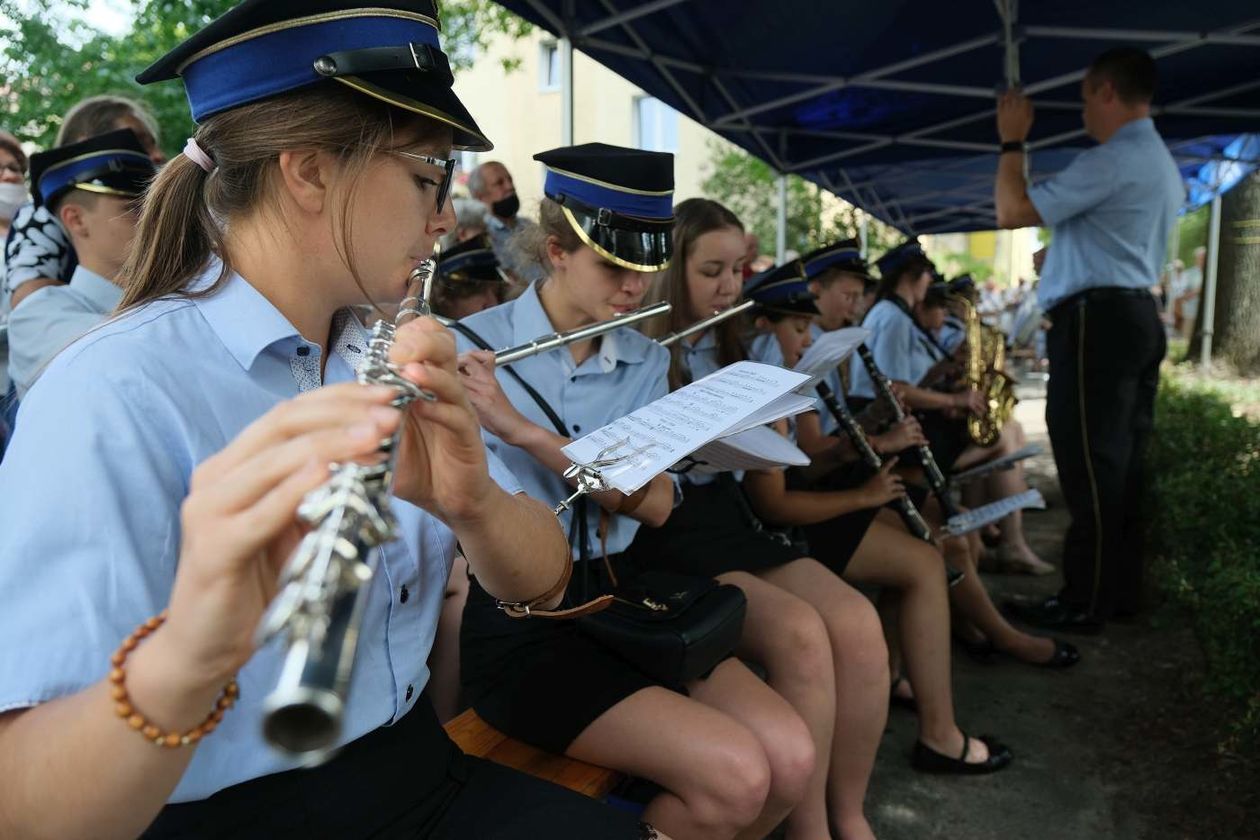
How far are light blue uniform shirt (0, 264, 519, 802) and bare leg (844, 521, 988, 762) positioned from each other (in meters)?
2.19

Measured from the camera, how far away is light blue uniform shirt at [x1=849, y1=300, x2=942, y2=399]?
5.26 meters

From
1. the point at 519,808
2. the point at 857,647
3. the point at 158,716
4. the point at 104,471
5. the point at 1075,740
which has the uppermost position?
the point at 104,471

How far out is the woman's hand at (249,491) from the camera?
0.72 meters

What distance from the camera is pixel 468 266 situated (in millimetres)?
3887

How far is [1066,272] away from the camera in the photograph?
4441 millimetres

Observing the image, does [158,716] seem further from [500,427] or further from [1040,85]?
[1040,85]

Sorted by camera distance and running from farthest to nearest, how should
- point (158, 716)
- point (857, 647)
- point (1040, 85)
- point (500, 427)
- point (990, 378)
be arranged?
point (1040, 85)
point (990, 378)
point (857, 647)
point (500, 427)
point (158, 716)

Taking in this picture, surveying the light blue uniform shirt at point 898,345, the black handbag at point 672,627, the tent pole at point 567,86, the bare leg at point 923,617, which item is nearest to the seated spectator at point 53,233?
the tent pole at point 567,86

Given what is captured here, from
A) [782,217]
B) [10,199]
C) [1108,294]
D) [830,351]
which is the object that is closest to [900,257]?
[1108,294]

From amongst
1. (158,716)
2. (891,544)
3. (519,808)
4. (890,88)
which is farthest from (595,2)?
(158,716)

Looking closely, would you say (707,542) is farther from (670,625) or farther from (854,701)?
(670,625)

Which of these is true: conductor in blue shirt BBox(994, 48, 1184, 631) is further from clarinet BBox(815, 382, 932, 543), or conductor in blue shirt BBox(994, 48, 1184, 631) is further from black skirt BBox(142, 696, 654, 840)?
black skirt BBox(142, 696, 654, 840)

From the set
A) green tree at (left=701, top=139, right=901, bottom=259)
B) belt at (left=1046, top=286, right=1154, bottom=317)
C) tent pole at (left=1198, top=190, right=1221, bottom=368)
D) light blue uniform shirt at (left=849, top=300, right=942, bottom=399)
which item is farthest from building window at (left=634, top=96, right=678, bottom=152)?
belt at (left=1046, top=286, right=1154, bottom=317)

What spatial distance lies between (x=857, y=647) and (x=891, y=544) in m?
0.71
